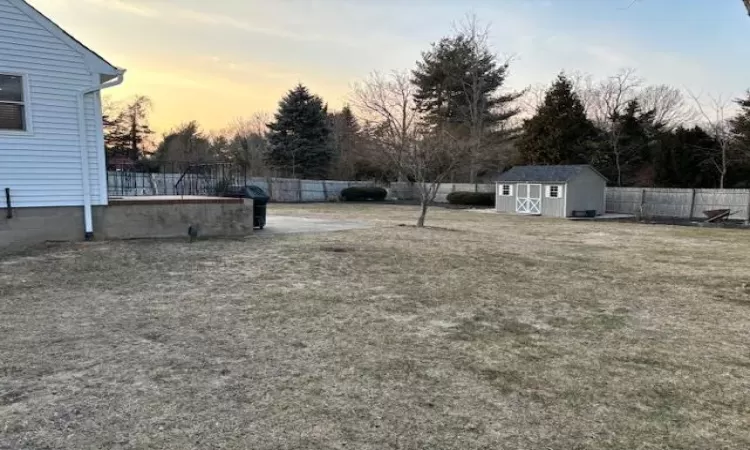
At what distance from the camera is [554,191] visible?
21.9 meters

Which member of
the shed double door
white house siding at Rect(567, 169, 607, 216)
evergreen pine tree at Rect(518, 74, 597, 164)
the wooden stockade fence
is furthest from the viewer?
evergreen pine tree at Rect(518, 74, 597, 164)

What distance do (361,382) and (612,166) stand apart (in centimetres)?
3018

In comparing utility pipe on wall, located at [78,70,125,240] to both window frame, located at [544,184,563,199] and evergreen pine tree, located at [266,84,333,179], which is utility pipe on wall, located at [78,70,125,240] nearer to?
window frame, located at [544,184,563,199]

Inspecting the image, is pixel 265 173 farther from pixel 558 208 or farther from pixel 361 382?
pixel 361 382

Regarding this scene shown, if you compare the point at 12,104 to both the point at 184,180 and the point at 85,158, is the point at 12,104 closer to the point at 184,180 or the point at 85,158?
the point at 85,158

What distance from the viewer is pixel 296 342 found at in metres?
3.83

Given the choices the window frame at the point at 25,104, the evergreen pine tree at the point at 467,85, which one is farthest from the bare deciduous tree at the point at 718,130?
the window frame at the point at 25,104

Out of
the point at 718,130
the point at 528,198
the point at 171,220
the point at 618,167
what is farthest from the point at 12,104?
the point at 718,130

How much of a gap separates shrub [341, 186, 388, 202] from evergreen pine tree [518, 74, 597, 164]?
34.6 ft

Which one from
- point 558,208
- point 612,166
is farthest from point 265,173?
point 612,166

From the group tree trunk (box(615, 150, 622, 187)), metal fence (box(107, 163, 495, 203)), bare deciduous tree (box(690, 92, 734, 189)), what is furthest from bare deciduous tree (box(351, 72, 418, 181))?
bare deciduous tree (box(690, 92, 734, 189))

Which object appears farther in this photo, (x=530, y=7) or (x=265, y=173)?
(x=265, y=173)

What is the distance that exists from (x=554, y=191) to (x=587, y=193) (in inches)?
68.9

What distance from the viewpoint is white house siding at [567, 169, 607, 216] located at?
847 inches
